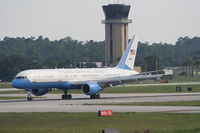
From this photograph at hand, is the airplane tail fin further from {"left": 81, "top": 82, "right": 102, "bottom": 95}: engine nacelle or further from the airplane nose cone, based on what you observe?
the airplane nose cone

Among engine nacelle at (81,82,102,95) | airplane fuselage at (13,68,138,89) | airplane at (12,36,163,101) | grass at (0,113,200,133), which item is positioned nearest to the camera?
grass at (0,113,200,133)

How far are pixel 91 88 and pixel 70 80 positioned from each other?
349 cm

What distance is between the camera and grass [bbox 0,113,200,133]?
41.2 metres

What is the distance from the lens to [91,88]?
3191 inches

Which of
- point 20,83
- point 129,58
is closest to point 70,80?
point 20,83

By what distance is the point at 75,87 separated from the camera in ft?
275

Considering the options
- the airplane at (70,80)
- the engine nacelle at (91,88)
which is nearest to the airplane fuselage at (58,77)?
the airplane at (70,80)

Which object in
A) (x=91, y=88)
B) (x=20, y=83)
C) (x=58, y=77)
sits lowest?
(x=91, y=88)

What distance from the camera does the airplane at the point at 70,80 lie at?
79500 millimetres

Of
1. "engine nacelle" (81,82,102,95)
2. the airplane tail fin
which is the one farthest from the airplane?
the airplane tail fin

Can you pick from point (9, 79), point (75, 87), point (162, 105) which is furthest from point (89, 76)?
point (9, 79)

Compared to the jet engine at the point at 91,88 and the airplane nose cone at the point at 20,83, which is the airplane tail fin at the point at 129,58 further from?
the airplane nose cone at the point at 20,83

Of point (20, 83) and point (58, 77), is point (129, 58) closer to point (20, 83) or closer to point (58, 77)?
point (58, 77)

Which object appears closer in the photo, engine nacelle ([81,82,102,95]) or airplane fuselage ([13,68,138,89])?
airplane fuselage ([13,68,138,89])
